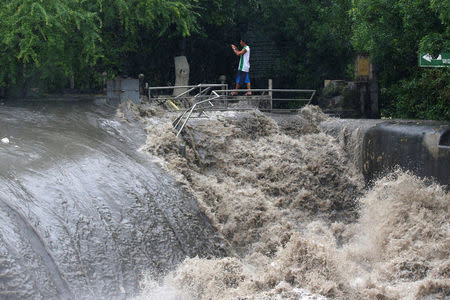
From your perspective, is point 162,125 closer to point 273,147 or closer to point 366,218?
point 273,147

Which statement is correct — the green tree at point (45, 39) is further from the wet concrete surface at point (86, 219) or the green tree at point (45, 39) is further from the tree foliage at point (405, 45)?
the tree foliage at point (405, 45)

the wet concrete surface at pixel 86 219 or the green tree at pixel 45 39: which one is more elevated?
the green tree at pixel 45 39

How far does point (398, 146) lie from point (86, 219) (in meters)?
5.73

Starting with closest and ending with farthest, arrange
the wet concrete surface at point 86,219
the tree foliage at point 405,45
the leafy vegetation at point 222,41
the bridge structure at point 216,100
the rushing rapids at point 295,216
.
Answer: the wet concrete surface at point 86,219, the rushing rapids at point 295,216, the tree foliage at point 405,45, the leafy vegetation at point 222,41, the bridge structure at point 216,100

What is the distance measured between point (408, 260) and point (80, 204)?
4314 millimetres

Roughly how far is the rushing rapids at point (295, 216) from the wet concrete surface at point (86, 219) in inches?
13.6

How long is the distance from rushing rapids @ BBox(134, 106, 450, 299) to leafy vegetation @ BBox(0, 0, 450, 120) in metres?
2.38

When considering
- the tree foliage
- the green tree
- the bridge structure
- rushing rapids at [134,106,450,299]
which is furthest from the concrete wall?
the green tree

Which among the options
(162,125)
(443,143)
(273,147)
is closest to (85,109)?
(162,125)

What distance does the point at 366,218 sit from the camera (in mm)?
8984

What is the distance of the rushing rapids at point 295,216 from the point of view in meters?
5.99

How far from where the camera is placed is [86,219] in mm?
5945

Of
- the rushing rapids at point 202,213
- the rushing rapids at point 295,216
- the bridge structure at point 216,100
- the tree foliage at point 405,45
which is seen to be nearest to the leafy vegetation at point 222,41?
the tree foliage at point 405,45

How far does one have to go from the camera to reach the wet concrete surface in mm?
5109
